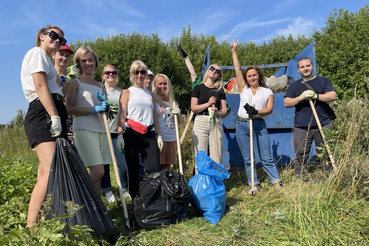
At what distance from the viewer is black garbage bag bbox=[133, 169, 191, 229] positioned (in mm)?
2656

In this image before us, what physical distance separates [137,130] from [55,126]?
1.08 meters

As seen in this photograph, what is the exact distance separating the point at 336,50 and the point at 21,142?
1459 centimetres

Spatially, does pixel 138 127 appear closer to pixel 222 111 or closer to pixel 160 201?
pixel 160 201

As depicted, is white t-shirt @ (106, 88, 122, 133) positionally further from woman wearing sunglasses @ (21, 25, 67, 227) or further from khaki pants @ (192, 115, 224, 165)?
woman wearing sunglasses @ (21, 25, 67, 227)

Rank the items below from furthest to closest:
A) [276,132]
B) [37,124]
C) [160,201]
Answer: [276,132]
[160,201]
[37,124]

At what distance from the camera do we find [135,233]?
8.70 feet

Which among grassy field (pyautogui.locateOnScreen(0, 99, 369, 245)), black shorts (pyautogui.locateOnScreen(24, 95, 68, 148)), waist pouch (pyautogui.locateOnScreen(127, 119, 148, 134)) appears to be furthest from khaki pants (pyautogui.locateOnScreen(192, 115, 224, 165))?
black shorts (pyautogui.locateOnScreen(24, 95, 68, 148))

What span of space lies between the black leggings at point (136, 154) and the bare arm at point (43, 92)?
3.48 feet

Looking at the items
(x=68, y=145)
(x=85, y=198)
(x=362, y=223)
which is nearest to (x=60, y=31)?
(x=68, y=145)

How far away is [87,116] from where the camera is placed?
292cm

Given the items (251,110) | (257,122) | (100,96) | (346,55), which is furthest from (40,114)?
(346,55)

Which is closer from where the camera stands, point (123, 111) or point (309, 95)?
point (123, 111)

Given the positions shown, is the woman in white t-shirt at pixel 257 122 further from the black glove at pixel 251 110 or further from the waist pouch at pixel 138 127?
the waist pouch at pixel 138 127

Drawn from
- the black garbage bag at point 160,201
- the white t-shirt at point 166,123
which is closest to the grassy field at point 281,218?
the black garbage bag at point 160,201
